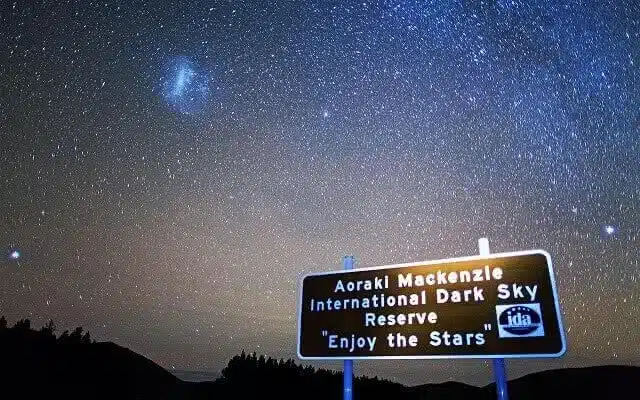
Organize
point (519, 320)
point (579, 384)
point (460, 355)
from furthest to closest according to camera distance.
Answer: point (579, 384)
point (460, 355)
point (519, 320)

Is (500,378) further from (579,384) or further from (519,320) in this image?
(579,384)

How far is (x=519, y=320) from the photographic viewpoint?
167 inches

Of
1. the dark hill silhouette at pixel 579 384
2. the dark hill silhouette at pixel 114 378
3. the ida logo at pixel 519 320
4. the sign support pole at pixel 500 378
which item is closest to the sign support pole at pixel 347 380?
the sign support pole at pixel 500 378

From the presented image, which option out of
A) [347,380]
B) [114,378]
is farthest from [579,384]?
[347,380]

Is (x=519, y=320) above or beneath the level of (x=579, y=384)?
beneath

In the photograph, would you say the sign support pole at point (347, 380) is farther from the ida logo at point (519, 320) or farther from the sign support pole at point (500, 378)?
the ida logo at point (519, 320)

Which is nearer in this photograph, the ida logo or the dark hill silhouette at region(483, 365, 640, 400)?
the ida logo

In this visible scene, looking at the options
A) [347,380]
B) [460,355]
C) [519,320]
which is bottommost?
[347,380]

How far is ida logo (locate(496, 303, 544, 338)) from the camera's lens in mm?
4156

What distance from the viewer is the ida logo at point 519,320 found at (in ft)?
13.6

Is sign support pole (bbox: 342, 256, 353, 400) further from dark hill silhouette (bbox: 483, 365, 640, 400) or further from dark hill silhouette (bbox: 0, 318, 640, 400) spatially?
dark hill silhouette (bbox: 483, 365, 640, 400)

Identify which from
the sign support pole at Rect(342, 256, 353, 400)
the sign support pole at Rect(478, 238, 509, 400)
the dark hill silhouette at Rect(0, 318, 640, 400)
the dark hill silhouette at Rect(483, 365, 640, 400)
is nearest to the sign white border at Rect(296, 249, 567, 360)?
the sign support pole at Rect(478, 238, 509, 400)

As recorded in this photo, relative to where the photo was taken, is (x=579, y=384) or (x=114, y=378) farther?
(x=579, y=384)

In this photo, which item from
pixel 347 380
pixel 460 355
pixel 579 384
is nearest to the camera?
pixel 460 355
